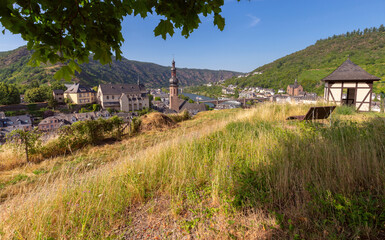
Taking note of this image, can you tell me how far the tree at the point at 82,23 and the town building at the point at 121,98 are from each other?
70.3 metres

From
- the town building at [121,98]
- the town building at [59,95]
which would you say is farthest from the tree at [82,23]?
the town building at [59,95]

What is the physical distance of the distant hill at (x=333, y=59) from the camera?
69625 mm

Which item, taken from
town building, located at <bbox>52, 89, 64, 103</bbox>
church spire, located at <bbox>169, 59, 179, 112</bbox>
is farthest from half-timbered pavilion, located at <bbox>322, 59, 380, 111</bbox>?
town building, located at <bbox>52, 89, 64, 103</bbox>

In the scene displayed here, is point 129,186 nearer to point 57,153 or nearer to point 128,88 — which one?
point 57,153

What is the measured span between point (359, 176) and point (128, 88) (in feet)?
257

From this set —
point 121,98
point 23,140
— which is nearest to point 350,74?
point 23,140

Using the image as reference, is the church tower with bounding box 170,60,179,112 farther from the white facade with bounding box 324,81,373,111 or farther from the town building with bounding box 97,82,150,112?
the white facade with bounding box 324,81,373,111

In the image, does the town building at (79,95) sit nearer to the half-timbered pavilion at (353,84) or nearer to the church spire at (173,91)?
the church spire at (173,91)

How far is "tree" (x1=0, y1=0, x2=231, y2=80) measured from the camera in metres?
1.39

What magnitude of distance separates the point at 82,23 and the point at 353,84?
16428 mm

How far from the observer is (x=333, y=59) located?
8850 centimetres

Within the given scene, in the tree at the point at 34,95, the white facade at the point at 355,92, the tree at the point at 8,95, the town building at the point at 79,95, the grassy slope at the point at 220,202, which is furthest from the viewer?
the town building at the point at 79,95

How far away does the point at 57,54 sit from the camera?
1.64 metres

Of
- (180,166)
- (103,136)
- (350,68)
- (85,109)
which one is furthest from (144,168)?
(85,109)
